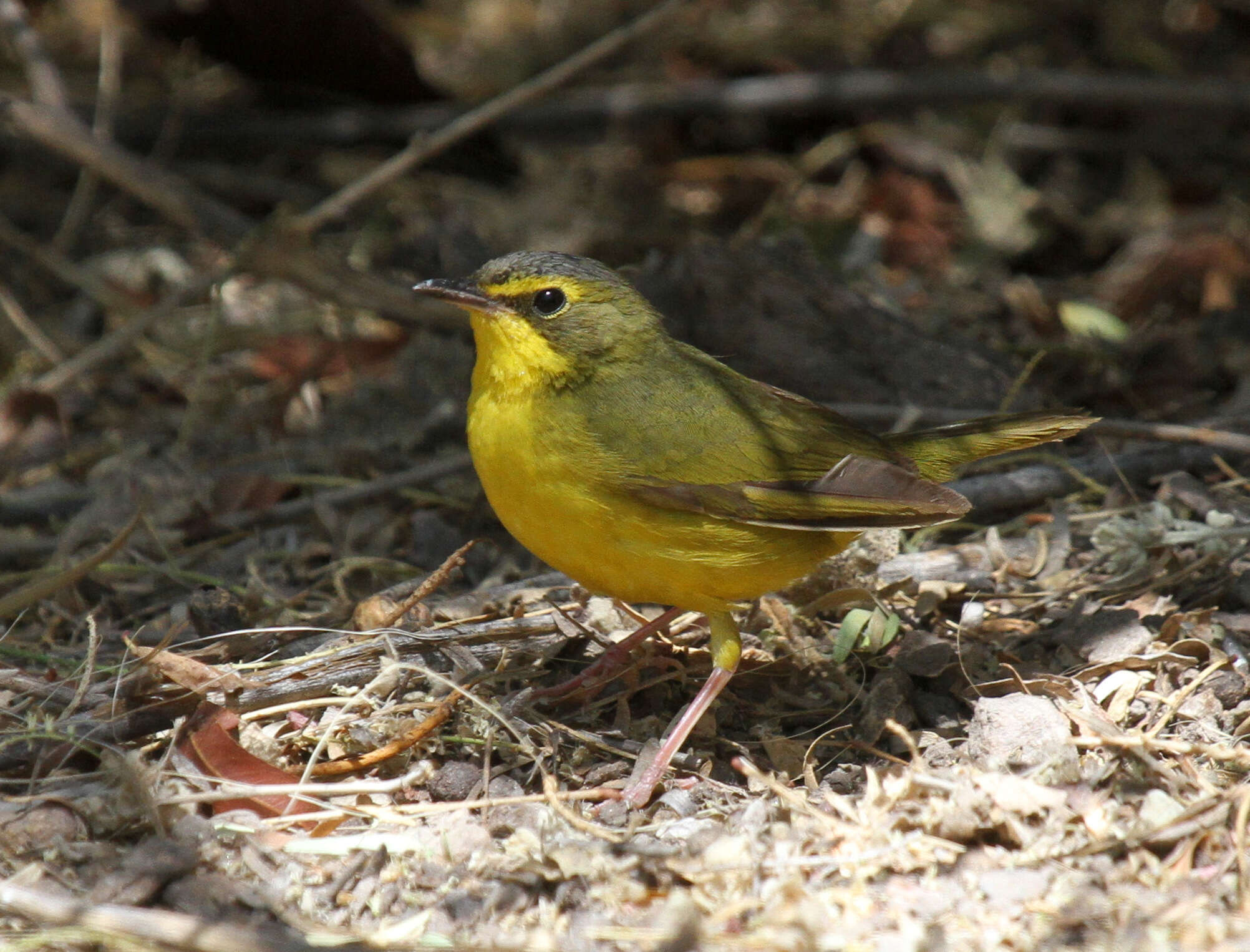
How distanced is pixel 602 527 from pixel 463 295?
90 cm

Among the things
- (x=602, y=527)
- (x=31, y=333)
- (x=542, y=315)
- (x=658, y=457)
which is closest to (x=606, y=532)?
(x=602, y=527)

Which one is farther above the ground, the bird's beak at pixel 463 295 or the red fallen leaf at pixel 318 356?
the bird's beak at pixel 463 295

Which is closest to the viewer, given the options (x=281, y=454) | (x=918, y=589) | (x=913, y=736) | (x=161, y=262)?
(x=913, y=736)

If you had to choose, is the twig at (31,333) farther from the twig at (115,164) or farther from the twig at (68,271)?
the twig at (115,164)

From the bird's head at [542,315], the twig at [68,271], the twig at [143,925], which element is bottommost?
the twig at [143,925]

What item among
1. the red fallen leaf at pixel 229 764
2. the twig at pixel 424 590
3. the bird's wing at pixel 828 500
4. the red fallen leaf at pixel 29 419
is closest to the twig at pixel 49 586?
the red fallen leaf at pixel 229 764

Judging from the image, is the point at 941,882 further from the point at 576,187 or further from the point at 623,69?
the point at 623,69

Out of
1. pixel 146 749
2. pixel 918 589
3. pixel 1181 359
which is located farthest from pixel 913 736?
pixel 1181 359

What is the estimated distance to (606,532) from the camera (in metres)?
3.63

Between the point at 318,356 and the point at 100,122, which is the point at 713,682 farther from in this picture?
the point at 100,122

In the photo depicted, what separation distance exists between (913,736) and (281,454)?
3.04m

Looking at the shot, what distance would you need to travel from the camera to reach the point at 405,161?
18.7 feet

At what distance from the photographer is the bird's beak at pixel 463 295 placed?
3.95m

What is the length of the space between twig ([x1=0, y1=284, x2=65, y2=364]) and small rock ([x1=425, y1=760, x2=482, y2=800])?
349 cm
